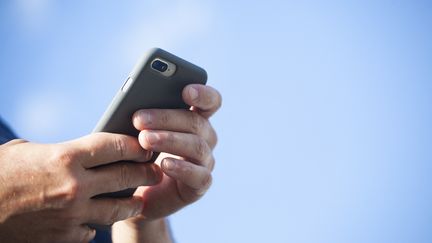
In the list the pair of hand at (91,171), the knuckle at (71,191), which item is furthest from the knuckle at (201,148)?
the knuckle at (71,191)

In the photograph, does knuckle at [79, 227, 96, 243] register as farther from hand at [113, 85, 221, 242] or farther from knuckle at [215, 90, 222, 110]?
knuckle at [215, 90, 222, 110]

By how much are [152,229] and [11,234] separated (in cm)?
49

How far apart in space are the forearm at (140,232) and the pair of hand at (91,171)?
7.6 inches

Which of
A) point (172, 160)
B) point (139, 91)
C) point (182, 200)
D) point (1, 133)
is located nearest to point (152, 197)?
point (182, 200)

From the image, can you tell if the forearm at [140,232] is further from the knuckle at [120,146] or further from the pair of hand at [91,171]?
the knuckle at [120,146]

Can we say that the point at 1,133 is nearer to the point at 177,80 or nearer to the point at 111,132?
the point at 111,132

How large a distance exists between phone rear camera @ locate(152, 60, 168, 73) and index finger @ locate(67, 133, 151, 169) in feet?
0.62

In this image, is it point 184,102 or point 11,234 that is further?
point 184,102

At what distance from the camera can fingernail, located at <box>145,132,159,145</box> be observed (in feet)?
2.97

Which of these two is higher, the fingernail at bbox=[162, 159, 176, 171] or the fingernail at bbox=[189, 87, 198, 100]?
the fingernail at bbox=[189, 87, 198, 100]

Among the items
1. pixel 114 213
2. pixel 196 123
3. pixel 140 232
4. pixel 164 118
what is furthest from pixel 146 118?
pixel 140 232

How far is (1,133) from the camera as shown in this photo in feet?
4.56

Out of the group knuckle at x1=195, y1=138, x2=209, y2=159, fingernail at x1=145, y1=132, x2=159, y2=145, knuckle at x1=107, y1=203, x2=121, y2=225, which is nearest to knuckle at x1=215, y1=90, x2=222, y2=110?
knuckle at x1=195, y1=138, x2=209, y2=159

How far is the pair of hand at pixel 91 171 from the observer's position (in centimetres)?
82
